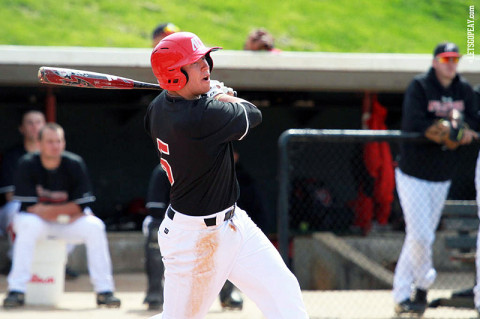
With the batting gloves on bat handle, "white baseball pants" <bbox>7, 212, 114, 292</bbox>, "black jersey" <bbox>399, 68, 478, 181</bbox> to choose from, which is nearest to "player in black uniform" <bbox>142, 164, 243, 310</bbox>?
"white baseball pants" <bbox>7, 212, 114, 292</bbox>

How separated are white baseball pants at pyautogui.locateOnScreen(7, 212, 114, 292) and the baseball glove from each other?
9.21 ft

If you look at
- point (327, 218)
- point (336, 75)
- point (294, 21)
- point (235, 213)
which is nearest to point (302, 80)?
point (336, 75)

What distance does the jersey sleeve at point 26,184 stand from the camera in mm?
6711

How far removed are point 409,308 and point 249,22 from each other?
9.45 metres

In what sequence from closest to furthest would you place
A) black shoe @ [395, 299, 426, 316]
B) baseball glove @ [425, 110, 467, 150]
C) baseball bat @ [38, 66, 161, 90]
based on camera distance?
baseball bat @ [38, 66, 161, 90] < baseball glove @ [425, 110, 467, 150] < black shoe @ [395, 299, 426, 316]

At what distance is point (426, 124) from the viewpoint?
18.8 feet

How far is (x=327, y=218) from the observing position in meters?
9.02

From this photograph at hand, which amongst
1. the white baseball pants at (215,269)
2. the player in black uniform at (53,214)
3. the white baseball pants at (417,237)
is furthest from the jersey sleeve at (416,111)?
the player in black uniform at (53,214)

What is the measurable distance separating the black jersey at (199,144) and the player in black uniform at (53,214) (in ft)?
9.59

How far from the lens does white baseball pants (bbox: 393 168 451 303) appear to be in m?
5.76

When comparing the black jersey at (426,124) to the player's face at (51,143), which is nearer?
the black jersey at (426,124)

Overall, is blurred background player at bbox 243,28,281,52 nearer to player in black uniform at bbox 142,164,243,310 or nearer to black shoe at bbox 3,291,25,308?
player in black uniform at bbox 142,164,243,310

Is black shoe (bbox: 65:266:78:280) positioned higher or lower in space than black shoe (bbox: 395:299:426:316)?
lower

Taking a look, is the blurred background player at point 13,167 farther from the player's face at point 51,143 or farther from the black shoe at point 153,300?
the black shoe at point 153,300
